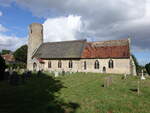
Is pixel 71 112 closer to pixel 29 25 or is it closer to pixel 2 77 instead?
pixel 2 77

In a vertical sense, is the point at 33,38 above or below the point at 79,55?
above

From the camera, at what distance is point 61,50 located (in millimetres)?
43469

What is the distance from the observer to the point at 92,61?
3844cm

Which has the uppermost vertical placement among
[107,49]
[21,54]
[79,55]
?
[21,54]

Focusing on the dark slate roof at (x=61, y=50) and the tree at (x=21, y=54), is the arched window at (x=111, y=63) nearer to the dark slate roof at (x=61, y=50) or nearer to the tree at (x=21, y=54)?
the dark slate roof at (x=61, y=50)

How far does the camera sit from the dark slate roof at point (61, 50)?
4071 centimetres

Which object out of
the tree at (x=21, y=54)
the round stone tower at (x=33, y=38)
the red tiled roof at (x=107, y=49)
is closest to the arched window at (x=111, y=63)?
the red tiled roof at (x=107, y=49)

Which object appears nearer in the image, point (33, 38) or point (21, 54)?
point (33, 38)

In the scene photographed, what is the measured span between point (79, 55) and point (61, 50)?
668 cm

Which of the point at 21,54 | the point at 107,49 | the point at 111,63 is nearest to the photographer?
the point at 111,63

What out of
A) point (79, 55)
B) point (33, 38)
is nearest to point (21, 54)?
point (33, 38)

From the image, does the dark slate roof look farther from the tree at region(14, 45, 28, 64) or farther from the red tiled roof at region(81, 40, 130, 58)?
the tree at region(14, 45, 28, 64)

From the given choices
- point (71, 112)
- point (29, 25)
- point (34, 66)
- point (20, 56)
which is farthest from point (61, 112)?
point (20, 56)

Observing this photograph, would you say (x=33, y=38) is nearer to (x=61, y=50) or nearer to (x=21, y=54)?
(x=61, y=50)
